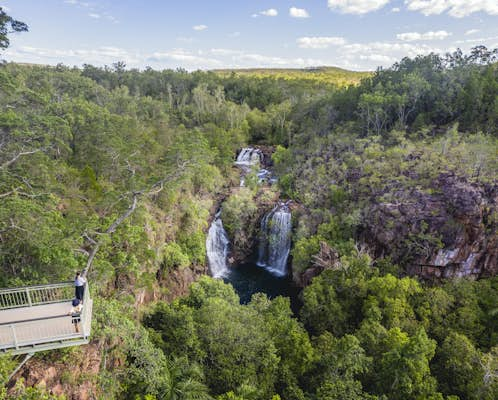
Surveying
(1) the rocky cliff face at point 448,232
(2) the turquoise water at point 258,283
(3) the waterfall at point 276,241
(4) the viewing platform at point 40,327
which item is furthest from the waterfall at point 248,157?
(4) the viewing platform at point 40,327

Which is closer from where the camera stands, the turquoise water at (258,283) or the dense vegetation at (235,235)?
the dense vegetation at (235,235)

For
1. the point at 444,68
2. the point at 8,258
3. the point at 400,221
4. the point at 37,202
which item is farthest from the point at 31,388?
the point at 444,68

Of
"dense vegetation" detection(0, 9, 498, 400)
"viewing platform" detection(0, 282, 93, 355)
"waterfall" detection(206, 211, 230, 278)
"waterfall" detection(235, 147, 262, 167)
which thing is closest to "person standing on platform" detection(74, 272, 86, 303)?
"viewing platform" detection(0, 282, 93, 355)

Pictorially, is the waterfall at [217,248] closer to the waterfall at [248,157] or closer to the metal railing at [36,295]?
the waterfall at [248,157]

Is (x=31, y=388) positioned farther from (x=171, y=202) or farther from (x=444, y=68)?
(x=444, y=68)

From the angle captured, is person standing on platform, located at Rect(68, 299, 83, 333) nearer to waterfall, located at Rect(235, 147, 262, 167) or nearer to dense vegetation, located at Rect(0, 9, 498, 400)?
dense vegetation, located at Rect(0, 9, 498, 400)

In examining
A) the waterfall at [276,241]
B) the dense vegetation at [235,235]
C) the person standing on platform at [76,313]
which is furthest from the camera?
the waterfall at [276,241]
